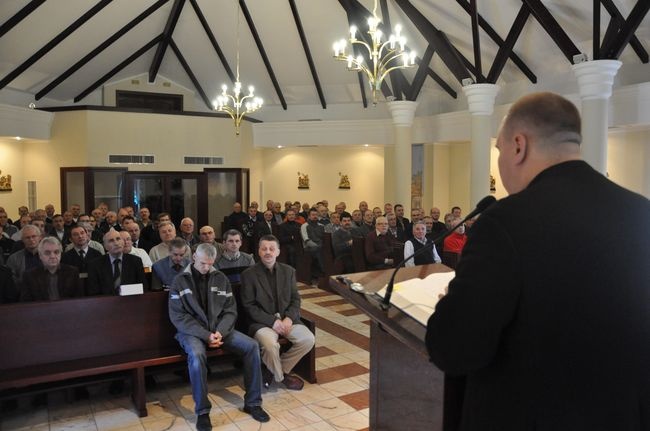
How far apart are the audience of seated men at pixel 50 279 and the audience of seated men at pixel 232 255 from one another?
58.4 inches

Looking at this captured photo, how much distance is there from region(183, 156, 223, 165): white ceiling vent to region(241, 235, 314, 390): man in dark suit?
9.27 metres

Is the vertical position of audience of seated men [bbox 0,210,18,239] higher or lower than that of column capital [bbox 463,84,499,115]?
lower

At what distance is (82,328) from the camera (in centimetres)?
414

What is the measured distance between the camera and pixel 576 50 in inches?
330

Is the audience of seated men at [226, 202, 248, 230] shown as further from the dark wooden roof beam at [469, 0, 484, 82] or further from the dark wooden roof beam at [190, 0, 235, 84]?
the dark wooden roof beam at [469, 0, 484, 82]

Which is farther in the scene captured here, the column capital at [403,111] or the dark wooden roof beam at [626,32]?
the column capital at [403,111]

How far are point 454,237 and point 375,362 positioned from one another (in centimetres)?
618

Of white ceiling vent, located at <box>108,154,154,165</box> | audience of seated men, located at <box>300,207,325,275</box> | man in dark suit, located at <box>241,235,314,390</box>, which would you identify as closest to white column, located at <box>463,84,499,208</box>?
audience of seated men, located at <box>300,207,325,275</box>

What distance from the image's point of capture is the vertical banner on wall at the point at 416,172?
13.8 m

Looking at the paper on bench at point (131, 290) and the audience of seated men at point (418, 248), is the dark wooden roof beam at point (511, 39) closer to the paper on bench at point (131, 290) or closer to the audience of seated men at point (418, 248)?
the audience of seated men at point (418, 248)

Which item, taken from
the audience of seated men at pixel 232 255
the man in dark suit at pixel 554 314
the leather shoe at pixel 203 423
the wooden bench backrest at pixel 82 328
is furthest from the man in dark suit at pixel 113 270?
the man in dark suit at pixel 554 314

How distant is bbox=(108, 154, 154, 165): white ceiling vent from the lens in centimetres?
1252

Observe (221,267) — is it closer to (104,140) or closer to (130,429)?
(130,429)

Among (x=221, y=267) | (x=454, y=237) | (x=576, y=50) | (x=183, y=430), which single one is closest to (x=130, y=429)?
(x=183, y=430)
